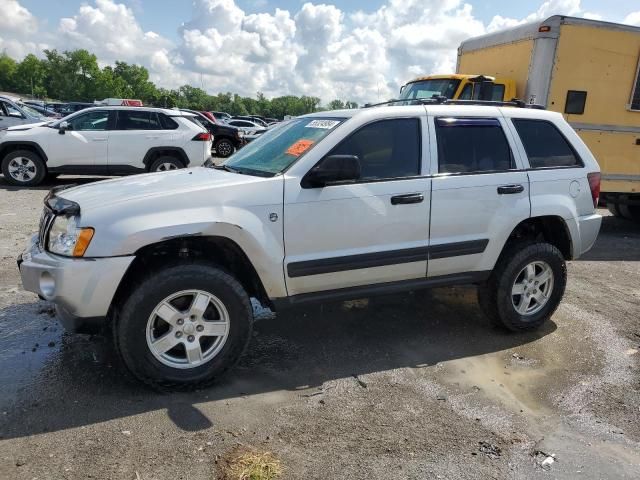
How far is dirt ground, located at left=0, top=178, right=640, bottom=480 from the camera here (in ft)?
8.87

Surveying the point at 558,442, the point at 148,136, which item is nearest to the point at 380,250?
the point at 558,442

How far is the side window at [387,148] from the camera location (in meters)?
3.71

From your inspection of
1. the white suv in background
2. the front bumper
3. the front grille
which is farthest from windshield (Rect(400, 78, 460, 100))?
the front bumper

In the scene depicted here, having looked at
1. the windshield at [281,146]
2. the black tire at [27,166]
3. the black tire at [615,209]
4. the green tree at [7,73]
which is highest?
the green tree at [7,73]

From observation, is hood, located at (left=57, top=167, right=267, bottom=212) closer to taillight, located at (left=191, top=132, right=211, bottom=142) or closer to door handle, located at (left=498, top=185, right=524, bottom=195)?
door handle, located at (left=498, top=185, right=524, bottom=195)

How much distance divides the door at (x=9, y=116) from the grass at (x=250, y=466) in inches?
489

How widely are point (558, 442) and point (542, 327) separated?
1.83 metres

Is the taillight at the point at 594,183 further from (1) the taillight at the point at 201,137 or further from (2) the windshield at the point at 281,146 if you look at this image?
(1) the taillight at the point at 201,137

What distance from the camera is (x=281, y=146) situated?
3.96 meters

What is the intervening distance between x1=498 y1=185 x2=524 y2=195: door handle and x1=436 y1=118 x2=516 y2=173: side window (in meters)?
0.16

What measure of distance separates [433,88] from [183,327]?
6.45m

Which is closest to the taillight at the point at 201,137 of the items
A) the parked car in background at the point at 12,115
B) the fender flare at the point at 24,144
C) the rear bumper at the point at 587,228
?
the fender flare at the point at 24,144

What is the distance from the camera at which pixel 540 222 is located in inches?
177

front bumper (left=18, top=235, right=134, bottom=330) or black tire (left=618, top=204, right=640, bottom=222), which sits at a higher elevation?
front bumper (left=18, top=235, right=134, bottom=330)
